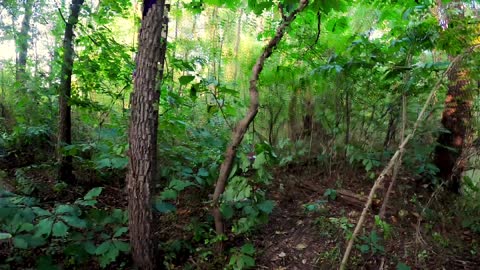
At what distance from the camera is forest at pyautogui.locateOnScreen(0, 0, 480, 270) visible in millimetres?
2623

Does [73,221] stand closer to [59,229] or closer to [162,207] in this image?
[59,229]

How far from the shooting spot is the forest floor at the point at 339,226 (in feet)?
9.53

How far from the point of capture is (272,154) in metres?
2.77

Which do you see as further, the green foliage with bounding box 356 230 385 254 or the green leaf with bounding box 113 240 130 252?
the green foliage with bounding box 356 230 385 254

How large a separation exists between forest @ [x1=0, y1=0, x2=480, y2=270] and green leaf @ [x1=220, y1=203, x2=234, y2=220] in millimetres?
14

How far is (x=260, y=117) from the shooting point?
476 cm

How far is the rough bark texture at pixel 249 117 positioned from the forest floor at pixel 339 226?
0.52 m

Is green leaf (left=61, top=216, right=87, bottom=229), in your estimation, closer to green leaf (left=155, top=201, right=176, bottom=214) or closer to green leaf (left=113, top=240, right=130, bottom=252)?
green leaf (left=113, top=240, right=130, bottom=252)

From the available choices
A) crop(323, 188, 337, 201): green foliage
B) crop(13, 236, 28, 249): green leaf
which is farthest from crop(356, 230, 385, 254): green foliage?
crop(13, 236, 28, 249): green leaf

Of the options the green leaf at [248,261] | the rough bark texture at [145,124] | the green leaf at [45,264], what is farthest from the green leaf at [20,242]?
the green leaf at [248,261]

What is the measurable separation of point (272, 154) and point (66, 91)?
2917 mm

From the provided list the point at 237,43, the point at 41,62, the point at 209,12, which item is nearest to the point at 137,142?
the point at 237,43

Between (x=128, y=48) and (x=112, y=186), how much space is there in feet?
6.41

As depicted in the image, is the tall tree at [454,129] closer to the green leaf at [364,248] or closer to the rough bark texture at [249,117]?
the green leaf at [364,248]
